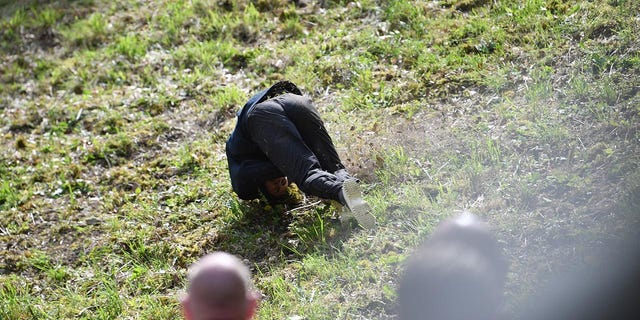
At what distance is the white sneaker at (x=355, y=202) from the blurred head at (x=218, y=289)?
7.18 ft

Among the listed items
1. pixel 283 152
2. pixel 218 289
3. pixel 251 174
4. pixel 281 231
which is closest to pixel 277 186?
pixel 251 174

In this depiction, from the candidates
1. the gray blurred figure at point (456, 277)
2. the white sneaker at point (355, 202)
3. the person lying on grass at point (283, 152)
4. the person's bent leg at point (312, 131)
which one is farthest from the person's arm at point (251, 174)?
the gray blurred figure at point (456, 277)

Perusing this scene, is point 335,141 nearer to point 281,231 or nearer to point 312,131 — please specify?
point 312,131

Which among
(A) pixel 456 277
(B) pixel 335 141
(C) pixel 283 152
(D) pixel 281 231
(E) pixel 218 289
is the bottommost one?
(D) pixel 281 231

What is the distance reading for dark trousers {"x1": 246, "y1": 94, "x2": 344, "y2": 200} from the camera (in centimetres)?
430

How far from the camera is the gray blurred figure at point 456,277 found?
1645 mm

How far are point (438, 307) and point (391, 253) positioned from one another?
2376 mm

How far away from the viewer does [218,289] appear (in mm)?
1847

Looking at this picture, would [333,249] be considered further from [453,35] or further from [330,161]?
[453,35]

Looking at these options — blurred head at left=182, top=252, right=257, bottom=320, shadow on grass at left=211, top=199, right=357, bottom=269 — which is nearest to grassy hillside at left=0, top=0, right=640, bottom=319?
shadow on grass at left=211, top=199, right=357, bottom=269

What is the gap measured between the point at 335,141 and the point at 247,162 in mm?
878

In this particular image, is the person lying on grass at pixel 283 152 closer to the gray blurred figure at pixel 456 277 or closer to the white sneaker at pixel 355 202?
the white sneaker at pixel 355 202

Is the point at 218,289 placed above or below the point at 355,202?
above

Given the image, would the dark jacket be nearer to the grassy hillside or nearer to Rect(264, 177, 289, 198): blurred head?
Rect(264, 177, 289, 198): blurred head
